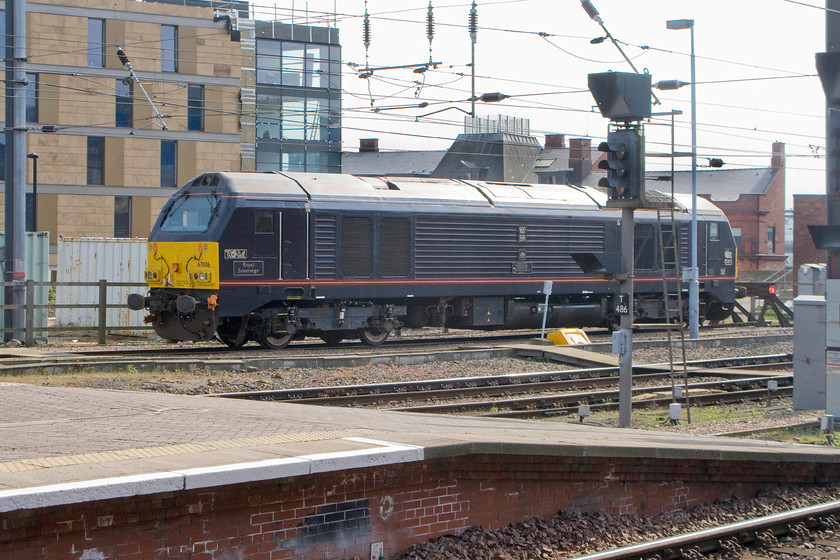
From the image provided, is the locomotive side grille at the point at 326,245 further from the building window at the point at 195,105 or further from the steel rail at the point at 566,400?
the building window at the point at 195,105

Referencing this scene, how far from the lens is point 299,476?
6.11 meters

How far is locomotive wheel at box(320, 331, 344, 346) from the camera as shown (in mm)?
21142

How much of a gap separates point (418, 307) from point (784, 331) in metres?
12.1

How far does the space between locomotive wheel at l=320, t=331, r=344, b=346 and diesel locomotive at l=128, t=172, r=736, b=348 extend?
0.04m

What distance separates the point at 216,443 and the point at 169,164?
39213 mm

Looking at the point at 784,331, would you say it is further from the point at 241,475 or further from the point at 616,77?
the point at 241,475

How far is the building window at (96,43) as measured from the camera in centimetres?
4153

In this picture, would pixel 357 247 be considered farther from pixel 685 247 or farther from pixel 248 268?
pixel 685 247

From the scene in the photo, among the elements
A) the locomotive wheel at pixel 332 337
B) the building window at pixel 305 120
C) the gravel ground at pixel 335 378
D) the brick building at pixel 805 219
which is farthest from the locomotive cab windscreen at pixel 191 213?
the brick building at pixel 805 219

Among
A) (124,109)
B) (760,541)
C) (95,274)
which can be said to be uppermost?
(124,109)

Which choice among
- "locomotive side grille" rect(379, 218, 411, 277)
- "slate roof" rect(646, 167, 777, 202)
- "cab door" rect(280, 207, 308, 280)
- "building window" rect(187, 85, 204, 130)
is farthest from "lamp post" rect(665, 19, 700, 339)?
"slate roof" rect(646, 167, 777, 202)

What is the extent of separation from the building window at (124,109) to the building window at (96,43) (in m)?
1.29

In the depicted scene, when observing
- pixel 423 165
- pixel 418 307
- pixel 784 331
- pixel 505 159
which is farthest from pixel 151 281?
pixel 423 165

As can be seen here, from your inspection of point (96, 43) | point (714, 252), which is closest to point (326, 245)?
point (714, 252)
